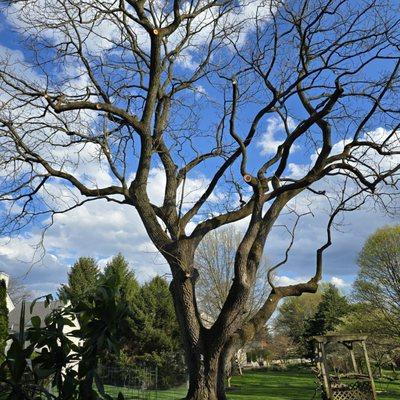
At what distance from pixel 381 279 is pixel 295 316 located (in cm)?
2034

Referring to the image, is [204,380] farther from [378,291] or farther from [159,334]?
[378,291]

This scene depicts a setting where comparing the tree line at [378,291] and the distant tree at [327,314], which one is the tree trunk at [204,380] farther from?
the distant tree at [327,314]

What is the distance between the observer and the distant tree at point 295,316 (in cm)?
4250

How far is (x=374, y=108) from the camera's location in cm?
763

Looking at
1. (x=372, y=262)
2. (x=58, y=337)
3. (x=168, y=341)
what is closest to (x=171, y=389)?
(x=168, y=341)

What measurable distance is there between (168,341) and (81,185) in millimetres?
19585

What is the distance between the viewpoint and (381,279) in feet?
86.5

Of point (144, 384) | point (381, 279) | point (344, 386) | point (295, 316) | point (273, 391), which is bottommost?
point (273, 391)

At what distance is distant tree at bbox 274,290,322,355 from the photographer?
42500mm

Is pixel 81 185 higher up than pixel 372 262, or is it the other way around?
pixel 372 262

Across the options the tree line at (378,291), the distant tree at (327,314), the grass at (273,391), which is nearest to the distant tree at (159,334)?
the grass at (273,391)

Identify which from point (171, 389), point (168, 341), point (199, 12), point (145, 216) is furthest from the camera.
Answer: point (168, 341)

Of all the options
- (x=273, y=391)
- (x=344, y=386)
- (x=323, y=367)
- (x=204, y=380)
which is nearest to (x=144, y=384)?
(x=273, y=391)

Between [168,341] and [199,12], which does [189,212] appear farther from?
[168,341]
